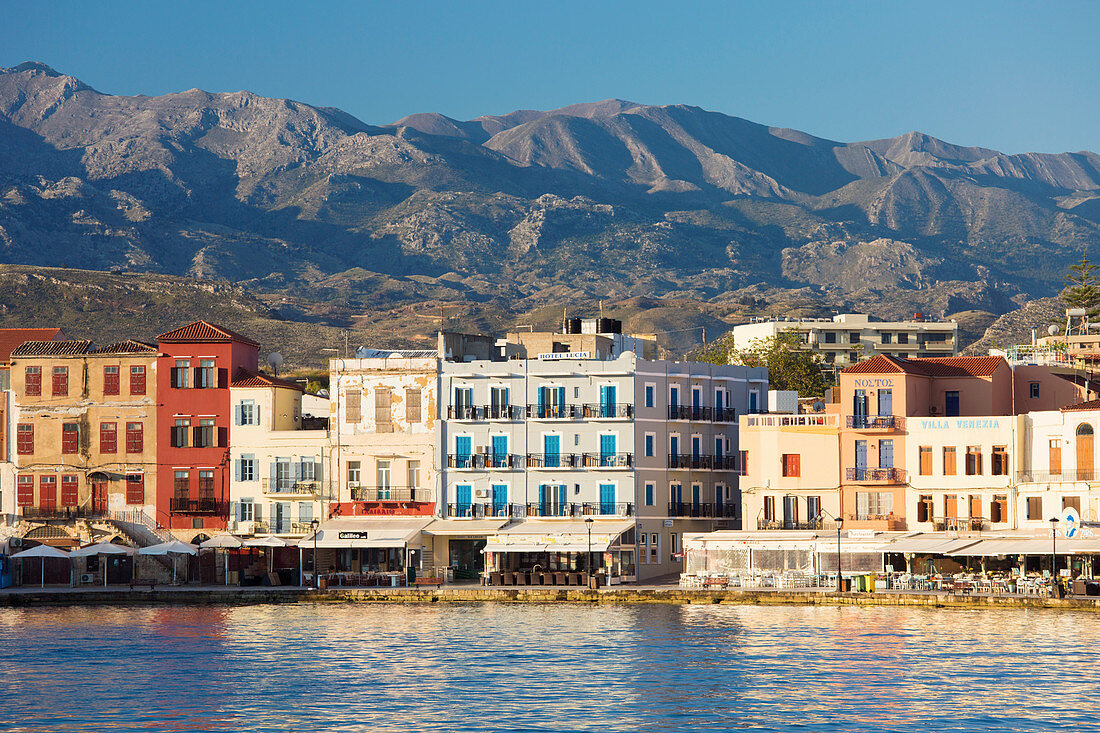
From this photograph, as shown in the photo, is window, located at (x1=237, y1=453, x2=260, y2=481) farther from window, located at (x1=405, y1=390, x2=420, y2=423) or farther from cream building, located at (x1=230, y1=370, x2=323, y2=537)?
window, located at (x1=405, y1=390, x2=420, y2=423)

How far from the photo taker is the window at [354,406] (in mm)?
85000

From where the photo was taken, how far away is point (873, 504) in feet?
255

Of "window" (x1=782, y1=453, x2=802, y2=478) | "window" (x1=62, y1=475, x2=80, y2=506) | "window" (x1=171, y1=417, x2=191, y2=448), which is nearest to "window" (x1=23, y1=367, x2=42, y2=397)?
"window" (x1=62, y1=475, x2=80, y2=506)

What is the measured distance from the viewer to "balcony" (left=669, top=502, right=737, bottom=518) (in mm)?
83375

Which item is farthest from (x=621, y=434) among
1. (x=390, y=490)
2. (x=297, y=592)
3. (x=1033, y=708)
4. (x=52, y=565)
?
(x=1033, y=708)

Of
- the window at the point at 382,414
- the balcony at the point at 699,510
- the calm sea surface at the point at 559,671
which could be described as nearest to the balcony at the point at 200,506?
the window at the point at 382,414

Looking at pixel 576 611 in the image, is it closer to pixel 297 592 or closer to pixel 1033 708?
pixel 297 592

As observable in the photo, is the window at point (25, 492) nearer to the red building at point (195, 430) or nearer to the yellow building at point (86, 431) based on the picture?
the yellow building at point (86, 431)

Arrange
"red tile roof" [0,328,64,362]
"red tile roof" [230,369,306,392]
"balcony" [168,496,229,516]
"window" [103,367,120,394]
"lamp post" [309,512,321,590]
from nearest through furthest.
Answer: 1. "lamp post" [309,512,321,590]
2. "balcony" [168,496,229,516]
3. "red tile roof" [230,369,306,392]
4. "window" [103,367,120,394]
5. "red tile roof" [0,328,64,362]

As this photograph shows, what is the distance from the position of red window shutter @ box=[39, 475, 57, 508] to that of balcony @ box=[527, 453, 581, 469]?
82.2 ft

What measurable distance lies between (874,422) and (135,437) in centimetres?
3768

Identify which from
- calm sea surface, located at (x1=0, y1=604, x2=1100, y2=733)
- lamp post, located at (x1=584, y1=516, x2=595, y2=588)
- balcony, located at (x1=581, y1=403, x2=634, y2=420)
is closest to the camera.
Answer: calm sea surface, located at (x1=0, y1=604, x2=1100, y2=733)

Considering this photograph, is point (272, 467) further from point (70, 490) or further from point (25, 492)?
point (25, 492)

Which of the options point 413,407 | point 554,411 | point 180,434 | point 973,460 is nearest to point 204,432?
point 180,434
